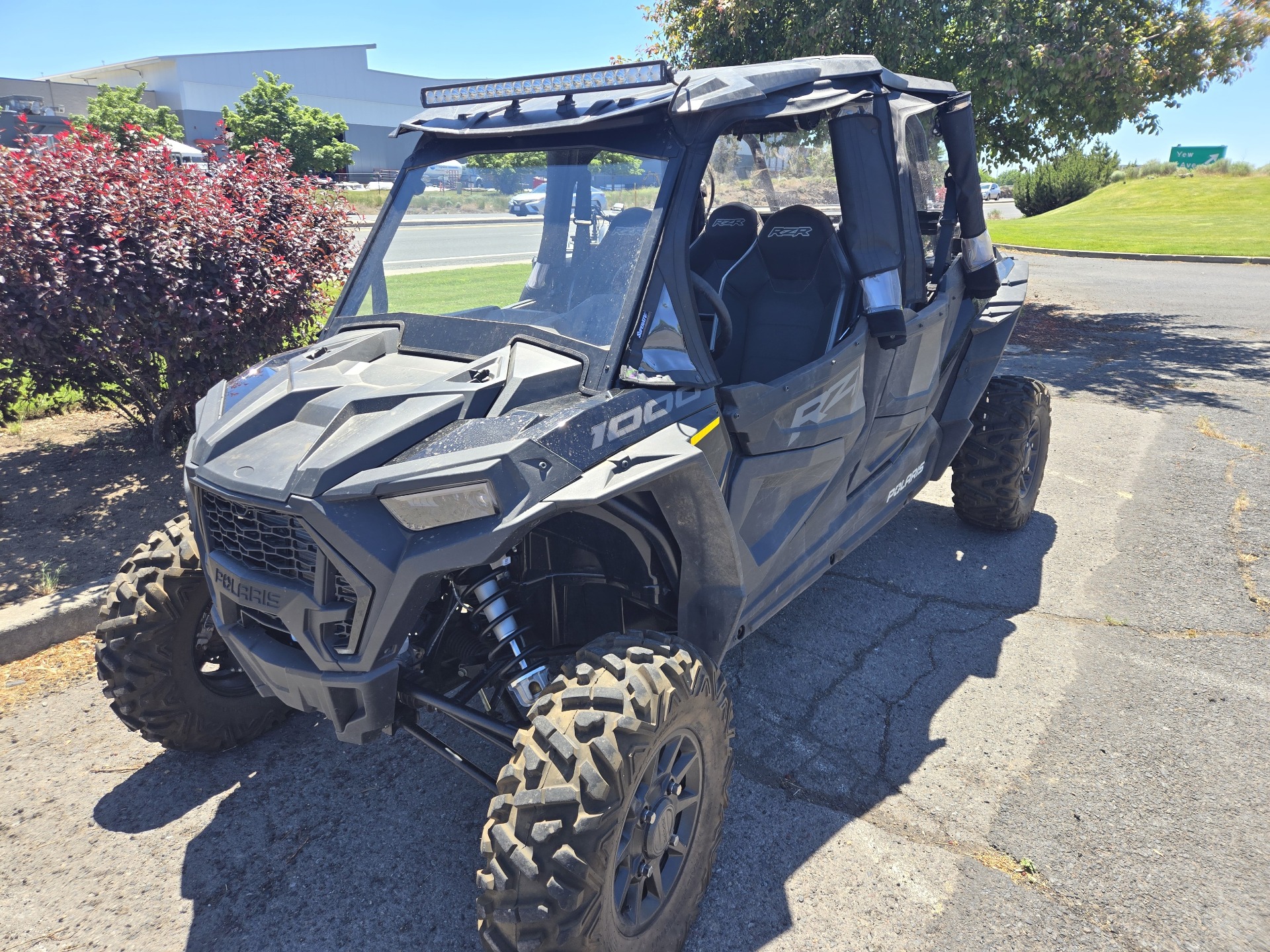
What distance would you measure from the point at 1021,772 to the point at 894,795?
0.53 meters

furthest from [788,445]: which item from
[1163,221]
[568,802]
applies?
[1163,221]

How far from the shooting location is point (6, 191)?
4609mm

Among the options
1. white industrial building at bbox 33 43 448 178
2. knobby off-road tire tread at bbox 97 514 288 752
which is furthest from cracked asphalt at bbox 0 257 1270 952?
white industrial building at bbox 33 43 448 178

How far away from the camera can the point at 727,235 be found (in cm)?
429

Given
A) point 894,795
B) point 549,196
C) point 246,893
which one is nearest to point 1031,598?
point 894,795

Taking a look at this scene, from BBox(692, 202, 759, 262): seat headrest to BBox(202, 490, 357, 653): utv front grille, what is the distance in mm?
2653

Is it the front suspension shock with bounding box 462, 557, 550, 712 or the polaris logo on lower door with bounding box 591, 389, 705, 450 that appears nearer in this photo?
the polaris logo on lower door with bounding box 591, 389, 705, 450

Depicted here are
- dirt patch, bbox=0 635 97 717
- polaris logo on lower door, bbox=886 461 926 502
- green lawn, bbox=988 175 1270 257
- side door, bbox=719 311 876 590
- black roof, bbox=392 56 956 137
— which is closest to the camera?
black roof, bbox=392 56 956 137

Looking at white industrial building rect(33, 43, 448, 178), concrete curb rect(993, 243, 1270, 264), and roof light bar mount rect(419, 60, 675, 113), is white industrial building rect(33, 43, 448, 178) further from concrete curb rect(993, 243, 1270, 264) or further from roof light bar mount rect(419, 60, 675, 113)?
roof light bar mount rect(419, 60, 675, 113)

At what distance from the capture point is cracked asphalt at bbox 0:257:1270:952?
2.57 m

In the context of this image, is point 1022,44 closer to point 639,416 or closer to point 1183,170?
point 639,416

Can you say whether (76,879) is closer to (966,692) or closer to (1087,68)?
(966,692)

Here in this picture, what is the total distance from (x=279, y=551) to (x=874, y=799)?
221cm

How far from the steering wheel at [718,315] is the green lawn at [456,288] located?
611 mm
